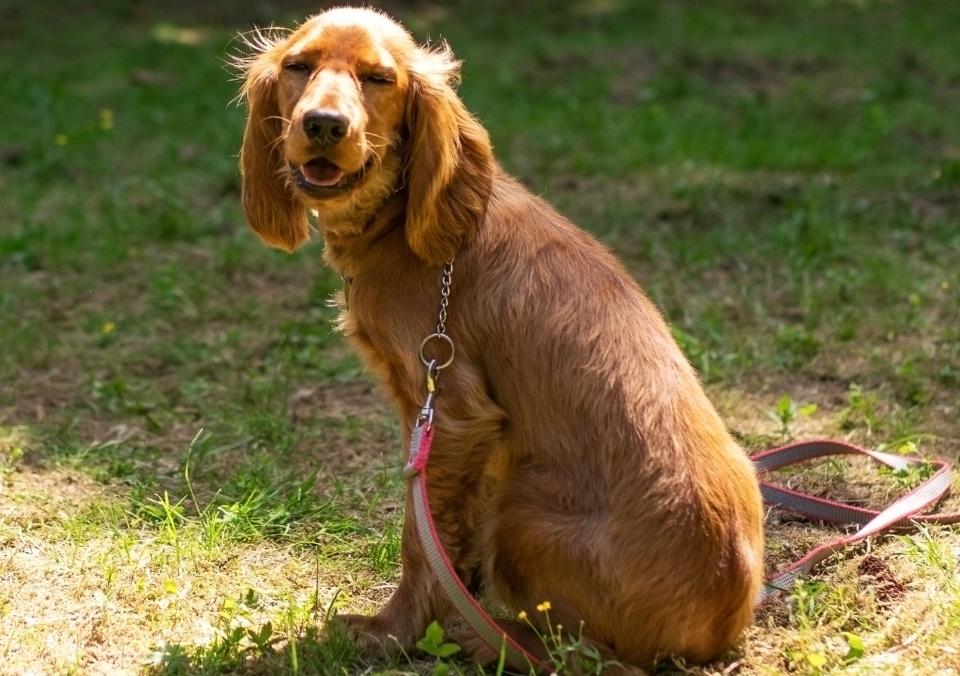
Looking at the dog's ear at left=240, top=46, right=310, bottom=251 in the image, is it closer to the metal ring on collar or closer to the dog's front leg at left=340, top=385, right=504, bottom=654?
the metal ring on collar

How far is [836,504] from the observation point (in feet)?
13.6

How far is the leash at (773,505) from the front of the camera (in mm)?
3311

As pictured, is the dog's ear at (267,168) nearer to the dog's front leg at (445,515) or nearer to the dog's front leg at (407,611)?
the dog's front leg at (445,515)

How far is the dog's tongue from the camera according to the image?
345 cm

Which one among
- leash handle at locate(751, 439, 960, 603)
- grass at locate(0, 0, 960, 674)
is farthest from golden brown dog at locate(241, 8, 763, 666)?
leash handle at locate(751, 439, 960, 603)

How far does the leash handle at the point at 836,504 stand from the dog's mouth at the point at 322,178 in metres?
1.75

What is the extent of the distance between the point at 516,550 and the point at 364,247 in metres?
1.07

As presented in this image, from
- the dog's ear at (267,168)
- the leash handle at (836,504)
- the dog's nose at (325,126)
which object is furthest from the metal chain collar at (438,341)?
the leash handle at (836,504)

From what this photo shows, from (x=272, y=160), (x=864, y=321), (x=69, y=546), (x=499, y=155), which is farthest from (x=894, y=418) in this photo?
(x=499, y=155)

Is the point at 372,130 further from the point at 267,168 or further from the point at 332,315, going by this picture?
the point at 332,315

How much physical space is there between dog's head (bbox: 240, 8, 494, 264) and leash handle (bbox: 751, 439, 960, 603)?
1.50 metres

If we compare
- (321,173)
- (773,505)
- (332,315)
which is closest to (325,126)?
(321,173)

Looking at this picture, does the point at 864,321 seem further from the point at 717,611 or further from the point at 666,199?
the point at 717,611

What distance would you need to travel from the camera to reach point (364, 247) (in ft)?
12.4
